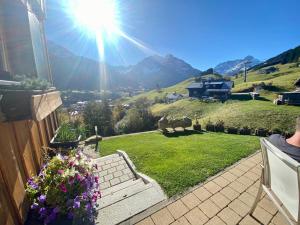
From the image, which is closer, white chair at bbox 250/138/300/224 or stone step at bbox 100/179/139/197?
white chair at bbox 250/138/300/224

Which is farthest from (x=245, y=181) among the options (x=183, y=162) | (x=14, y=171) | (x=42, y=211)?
(x=14, y=171)

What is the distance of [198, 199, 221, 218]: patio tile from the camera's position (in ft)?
8.96

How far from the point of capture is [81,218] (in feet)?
8.58

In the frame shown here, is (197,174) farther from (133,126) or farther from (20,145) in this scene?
(133,126)

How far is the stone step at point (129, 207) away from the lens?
2.69m

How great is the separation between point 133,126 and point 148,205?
12515mm

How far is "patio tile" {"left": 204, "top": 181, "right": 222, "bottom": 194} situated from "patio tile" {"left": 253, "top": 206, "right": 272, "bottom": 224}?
684 millimetres

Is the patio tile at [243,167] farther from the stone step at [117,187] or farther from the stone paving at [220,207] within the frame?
the stone step at [117,187]

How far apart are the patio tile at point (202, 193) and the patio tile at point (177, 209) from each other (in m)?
0.38

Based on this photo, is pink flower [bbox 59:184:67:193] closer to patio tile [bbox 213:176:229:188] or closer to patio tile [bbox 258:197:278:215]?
patio tile [bbox 213:176:229:188]

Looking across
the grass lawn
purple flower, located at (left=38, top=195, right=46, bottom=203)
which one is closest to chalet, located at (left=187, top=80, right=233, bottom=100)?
the grass lawn

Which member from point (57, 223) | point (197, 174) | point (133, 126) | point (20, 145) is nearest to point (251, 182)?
point (197, 174)

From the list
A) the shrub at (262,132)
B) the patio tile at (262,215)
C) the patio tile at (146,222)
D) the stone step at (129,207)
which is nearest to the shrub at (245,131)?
the shrub at (262,132)

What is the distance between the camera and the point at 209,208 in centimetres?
284
